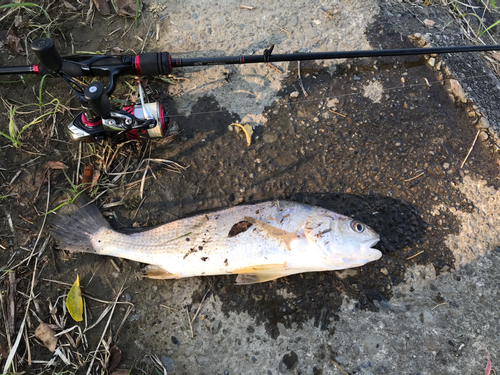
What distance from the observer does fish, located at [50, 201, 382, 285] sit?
2607mm

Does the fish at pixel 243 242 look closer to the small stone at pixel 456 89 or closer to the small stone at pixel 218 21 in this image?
the small stone at pixel 456 89

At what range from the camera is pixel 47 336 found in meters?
2.61

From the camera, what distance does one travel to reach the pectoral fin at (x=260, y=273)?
8.46ft

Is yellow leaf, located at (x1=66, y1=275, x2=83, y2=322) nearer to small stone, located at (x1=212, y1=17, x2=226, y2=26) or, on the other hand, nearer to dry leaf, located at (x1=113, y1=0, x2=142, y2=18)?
dry leaf, located at (x1=113, y1=0, x2=142, y2=18)

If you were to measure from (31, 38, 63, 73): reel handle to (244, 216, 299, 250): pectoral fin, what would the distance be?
6.27ft

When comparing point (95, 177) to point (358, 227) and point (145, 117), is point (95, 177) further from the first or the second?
point (358, 227)

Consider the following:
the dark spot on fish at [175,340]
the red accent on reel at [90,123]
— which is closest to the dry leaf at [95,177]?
the red accent on reel at [90,123]

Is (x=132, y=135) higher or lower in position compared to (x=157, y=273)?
higher

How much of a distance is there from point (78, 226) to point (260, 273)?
1595 mm

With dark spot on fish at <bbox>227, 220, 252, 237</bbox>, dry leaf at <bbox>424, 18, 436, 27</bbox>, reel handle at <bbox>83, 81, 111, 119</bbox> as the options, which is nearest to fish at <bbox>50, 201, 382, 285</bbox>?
dark spot on fish at <bbox>227, 220, 252, 237</bbox>

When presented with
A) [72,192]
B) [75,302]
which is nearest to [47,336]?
[75,302]

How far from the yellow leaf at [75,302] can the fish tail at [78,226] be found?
325 mm

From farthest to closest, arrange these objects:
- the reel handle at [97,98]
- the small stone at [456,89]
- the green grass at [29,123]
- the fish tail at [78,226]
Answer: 1. the small stone at [456,89]
2. the green grass at [29,123]
3. the fish tail at [78,226]
4. the reel handle at [97,98]

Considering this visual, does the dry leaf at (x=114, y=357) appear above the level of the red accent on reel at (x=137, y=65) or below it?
below
